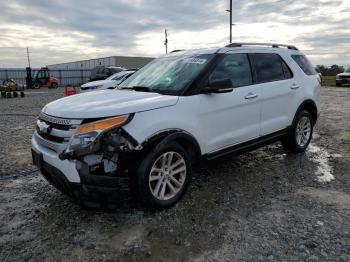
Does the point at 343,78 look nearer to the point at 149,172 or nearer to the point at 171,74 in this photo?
the point at 171,74

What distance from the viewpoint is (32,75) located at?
118ft

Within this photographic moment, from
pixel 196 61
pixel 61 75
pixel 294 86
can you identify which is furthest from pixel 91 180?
pixel 61 75

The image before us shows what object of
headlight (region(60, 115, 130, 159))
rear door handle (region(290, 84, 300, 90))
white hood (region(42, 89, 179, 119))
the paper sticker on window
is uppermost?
the paper sticker on window

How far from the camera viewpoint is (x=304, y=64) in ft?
19.9

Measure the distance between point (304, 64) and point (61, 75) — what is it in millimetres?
39353

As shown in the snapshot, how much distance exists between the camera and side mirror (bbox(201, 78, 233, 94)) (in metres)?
4.01

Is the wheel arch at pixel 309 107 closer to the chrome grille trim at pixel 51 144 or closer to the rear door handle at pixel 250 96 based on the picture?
the rear door handle at pixel 250 96

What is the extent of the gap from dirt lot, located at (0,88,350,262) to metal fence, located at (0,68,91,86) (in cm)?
3588

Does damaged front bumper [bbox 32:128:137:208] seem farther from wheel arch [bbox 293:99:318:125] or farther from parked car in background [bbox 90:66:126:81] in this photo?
parked car in background [bbox 90:66:126:81]

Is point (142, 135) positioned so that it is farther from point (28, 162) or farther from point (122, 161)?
point (28, 162)

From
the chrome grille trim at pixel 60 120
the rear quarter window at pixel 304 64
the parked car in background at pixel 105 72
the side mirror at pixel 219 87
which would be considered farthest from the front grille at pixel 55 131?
the parked car in background at pixel 105 72

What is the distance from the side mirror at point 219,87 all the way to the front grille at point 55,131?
1.53 meters

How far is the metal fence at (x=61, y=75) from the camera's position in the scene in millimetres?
37594

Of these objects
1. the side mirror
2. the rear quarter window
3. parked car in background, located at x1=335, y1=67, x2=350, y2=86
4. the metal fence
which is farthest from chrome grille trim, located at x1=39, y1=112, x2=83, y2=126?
the metal fence
